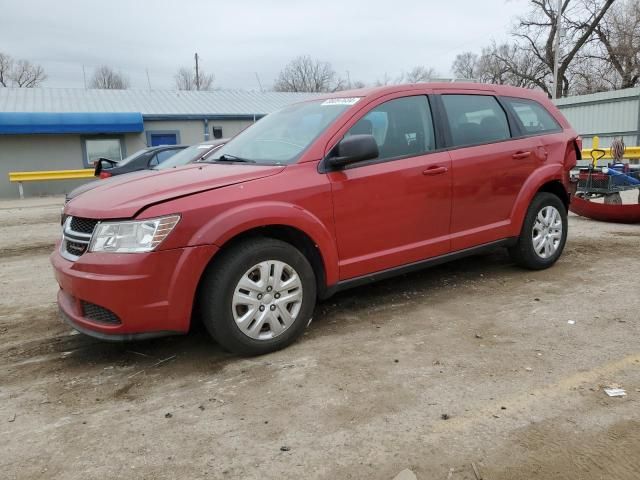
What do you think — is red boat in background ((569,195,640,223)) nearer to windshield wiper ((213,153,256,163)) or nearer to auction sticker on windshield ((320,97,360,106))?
auction sticker on windshield ((320,97,360,106))

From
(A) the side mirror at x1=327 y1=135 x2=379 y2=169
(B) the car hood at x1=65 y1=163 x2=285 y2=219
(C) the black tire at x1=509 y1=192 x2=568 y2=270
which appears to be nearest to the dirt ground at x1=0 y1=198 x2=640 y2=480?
(C) the black tire at x1=509 y1=192 x2=568 y2=270

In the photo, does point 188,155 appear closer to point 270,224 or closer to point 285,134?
point 285,134

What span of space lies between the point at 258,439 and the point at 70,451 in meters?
0.93

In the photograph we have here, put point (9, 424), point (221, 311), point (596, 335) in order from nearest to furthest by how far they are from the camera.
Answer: point (9, 424) < point (221, 311) < point (596, 335)

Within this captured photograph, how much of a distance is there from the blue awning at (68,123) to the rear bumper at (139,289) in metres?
18.2

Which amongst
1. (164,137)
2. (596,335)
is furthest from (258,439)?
(164,137)

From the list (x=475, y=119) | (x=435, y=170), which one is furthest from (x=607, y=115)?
(x=435, y=170)

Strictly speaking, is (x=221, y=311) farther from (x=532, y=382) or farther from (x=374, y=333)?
(x=532, y=382)

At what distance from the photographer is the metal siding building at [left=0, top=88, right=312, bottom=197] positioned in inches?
762

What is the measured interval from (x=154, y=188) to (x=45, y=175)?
57.6 feet

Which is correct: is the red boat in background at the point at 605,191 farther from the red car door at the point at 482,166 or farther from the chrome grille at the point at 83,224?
the chrome grille at the point at 83,224

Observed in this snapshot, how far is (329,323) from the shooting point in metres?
4.24

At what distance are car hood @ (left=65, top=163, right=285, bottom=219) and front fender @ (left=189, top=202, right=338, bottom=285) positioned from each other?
24 cm

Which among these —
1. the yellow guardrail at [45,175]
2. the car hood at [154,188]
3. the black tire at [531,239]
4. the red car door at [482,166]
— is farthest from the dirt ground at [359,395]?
the yellow guardrail at [45,175]
